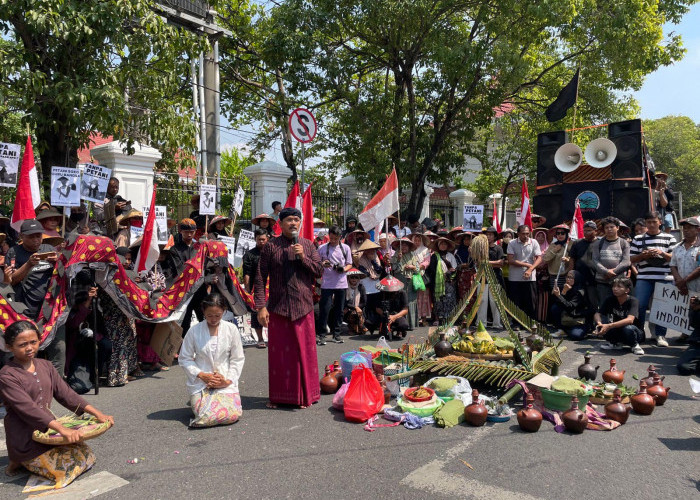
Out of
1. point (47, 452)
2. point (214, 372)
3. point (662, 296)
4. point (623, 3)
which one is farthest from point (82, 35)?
point (623, 3)

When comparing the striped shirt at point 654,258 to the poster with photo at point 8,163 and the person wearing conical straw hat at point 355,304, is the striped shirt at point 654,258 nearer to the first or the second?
the person wearing conical straw hat at point 355,304

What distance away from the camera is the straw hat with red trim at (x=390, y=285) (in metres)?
8.80

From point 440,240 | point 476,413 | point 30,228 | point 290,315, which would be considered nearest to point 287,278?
point 290,315

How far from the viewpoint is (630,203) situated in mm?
12148

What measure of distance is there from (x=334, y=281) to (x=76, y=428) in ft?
16.9

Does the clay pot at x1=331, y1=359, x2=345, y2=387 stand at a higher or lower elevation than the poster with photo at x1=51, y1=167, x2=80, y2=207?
lower

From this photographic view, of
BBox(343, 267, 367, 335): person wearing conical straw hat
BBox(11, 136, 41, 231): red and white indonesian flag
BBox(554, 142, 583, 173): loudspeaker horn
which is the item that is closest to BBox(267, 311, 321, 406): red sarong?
BBox(11, 136, 41, 231): red and white indonesian flag

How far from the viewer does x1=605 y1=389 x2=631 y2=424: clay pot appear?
4791 mm

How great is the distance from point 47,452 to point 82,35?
583 centimetres

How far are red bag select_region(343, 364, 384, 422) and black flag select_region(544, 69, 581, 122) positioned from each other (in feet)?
34.9

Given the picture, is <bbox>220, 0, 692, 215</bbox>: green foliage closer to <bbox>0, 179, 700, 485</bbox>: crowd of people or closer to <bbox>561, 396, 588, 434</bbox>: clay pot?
<bbox>0, 179, 700, 485</bbox>: crowd of people

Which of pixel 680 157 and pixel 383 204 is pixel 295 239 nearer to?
pixel 383 204

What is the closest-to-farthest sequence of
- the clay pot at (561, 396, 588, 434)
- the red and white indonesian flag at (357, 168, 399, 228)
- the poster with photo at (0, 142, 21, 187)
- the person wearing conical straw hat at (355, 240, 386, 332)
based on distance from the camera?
the clay pot at (561, 396, 588, 434)
the poster with photo at (0, 142, 21, 187)
the red and white indonesian flag at (357, 168, 399, 228)
the person wearing conical straw hat at (355, 240, 386, 332)

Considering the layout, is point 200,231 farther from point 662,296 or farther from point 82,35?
point 662,296
